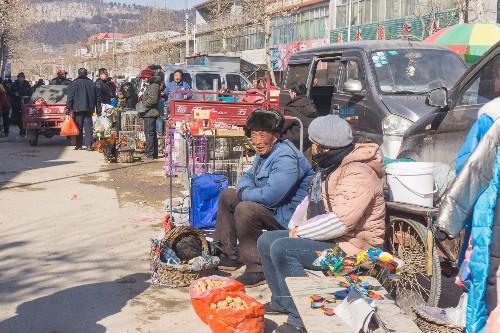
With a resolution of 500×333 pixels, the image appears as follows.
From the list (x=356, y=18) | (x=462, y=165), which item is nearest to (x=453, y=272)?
(x=462, y=165)

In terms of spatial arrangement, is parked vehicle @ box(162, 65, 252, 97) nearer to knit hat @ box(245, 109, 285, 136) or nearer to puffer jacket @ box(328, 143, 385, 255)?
knit hat @ box(245, 109, 285, 136)

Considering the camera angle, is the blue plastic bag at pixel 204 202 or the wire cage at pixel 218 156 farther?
the wire cage at pixel 218 156

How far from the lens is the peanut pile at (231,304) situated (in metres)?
4.55

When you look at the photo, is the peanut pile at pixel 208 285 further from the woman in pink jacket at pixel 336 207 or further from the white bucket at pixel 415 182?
the white bucket at pixel 415 182

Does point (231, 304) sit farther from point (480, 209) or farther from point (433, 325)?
point (480, 209)

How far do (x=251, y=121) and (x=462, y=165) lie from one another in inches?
95.7

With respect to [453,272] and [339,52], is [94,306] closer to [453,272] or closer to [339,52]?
[453,272]

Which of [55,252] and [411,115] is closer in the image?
[55,252]

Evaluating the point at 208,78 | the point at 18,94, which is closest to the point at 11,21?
the point at 18,94

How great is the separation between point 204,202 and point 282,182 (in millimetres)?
1556

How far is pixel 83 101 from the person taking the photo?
15391mm

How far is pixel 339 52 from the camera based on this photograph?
977cm

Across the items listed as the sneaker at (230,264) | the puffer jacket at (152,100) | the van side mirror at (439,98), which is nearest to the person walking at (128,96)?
the puffer jacket at (152,100)

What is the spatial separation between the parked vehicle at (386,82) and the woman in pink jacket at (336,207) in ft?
11.7
